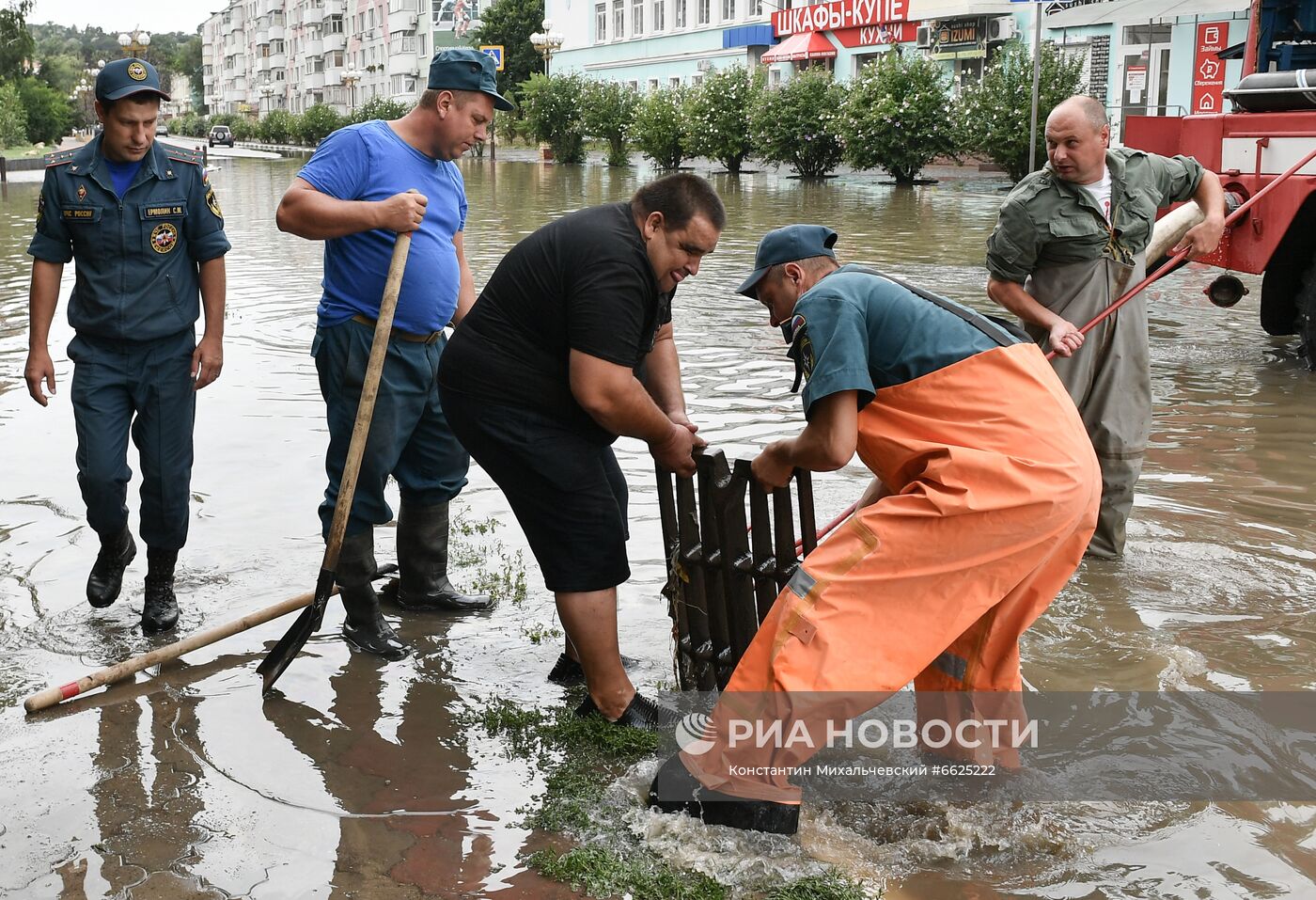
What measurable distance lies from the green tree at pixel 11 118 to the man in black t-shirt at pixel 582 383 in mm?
48390

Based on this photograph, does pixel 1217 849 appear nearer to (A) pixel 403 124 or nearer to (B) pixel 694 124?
(A) pixel 403 124

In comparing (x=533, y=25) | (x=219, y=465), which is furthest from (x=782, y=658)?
(x=533, y=25)

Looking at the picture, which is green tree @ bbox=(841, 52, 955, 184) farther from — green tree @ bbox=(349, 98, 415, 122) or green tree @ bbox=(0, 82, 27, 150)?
green tree @ bbox=(349, 98, 415, 122)

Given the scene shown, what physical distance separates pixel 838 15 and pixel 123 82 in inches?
1651

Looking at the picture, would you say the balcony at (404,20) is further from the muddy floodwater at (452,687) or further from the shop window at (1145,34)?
the muddy floodwater at (452,687)

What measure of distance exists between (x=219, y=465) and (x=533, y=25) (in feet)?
222

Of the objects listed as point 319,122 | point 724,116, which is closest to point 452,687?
point 724,116

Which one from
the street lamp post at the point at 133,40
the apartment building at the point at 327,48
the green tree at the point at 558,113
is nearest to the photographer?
the street lamp post at the point at 133,40

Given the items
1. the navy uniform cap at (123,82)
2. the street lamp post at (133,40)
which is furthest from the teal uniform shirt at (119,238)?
the street lamp post at (133,40)

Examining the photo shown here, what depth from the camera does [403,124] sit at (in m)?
4.67

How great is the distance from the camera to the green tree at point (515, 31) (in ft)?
231

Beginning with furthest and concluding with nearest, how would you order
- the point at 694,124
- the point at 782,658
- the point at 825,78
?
the point at 694,124
the point at 825,78
the point at 782,658

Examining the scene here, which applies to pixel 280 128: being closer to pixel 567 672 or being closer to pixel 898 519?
pixel 567 672

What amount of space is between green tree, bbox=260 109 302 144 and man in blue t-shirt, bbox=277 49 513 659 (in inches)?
3190
